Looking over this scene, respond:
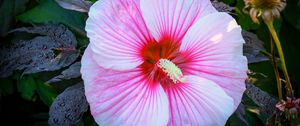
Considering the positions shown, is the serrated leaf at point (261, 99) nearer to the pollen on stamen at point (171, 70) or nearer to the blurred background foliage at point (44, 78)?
the blurred background foliage at point (44, 78)

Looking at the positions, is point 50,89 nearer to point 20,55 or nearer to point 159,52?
point 20,55

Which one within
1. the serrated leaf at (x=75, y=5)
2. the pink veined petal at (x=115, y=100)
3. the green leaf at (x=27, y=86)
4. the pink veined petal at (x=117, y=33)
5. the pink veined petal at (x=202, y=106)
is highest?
the serrated leaf at (x=75, y=5)

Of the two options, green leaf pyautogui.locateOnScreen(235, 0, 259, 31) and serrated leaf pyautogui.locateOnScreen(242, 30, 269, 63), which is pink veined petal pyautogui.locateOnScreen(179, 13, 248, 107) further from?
green leaf pyautogui.locateOnScreen(235, 0, 259, 31)

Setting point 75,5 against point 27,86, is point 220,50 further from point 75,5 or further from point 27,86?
point 27,86

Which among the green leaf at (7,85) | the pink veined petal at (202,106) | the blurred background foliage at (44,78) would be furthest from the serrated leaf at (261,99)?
the green leaf at (7,85)

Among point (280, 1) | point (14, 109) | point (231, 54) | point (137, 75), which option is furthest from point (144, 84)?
point (14, 109)

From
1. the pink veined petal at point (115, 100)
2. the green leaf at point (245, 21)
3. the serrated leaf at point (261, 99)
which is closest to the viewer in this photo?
the pink veined petal at point (115, 100)
